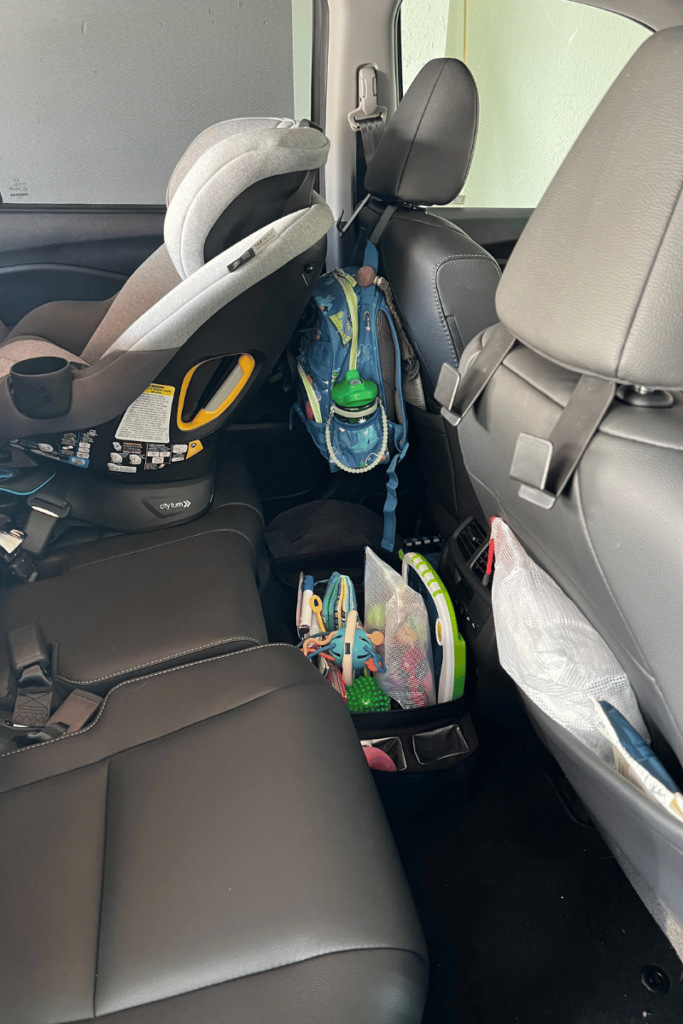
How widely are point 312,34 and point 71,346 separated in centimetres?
101

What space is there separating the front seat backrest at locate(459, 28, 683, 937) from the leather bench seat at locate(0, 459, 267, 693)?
1.85 ft

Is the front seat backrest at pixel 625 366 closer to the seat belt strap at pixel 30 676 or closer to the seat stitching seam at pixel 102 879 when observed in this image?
the seat stitching seam at pixel 102 879

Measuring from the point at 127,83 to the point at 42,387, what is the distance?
1.07 metres

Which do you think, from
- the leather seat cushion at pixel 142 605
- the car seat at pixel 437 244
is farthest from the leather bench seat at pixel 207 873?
the car seat at pixel 437 244

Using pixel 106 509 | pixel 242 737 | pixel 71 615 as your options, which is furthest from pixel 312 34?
pixel 242 737

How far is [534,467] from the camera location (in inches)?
27.5

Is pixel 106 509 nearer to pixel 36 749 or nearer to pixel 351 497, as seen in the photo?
pixel 36 749

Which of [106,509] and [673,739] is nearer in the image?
[673,739]

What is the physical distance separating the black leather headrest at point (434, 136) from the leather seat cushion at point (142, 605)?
812 mm

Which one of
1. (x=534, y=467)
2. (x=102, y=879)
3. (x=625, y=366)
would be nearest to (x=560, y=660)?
(x=534, y=467)

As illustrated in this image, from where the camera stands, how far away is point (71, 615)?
3.85 ft

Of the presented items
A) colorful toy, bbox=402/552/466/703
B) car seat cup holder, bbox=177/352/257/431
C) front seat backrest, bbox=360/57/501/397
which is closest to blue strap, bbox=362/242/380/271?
front seat backrest, bbox=360/57/501/397

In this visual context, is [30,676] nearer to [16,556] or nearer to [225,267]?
[16,556]

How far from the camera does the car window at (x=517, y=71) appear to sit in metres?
1.86
